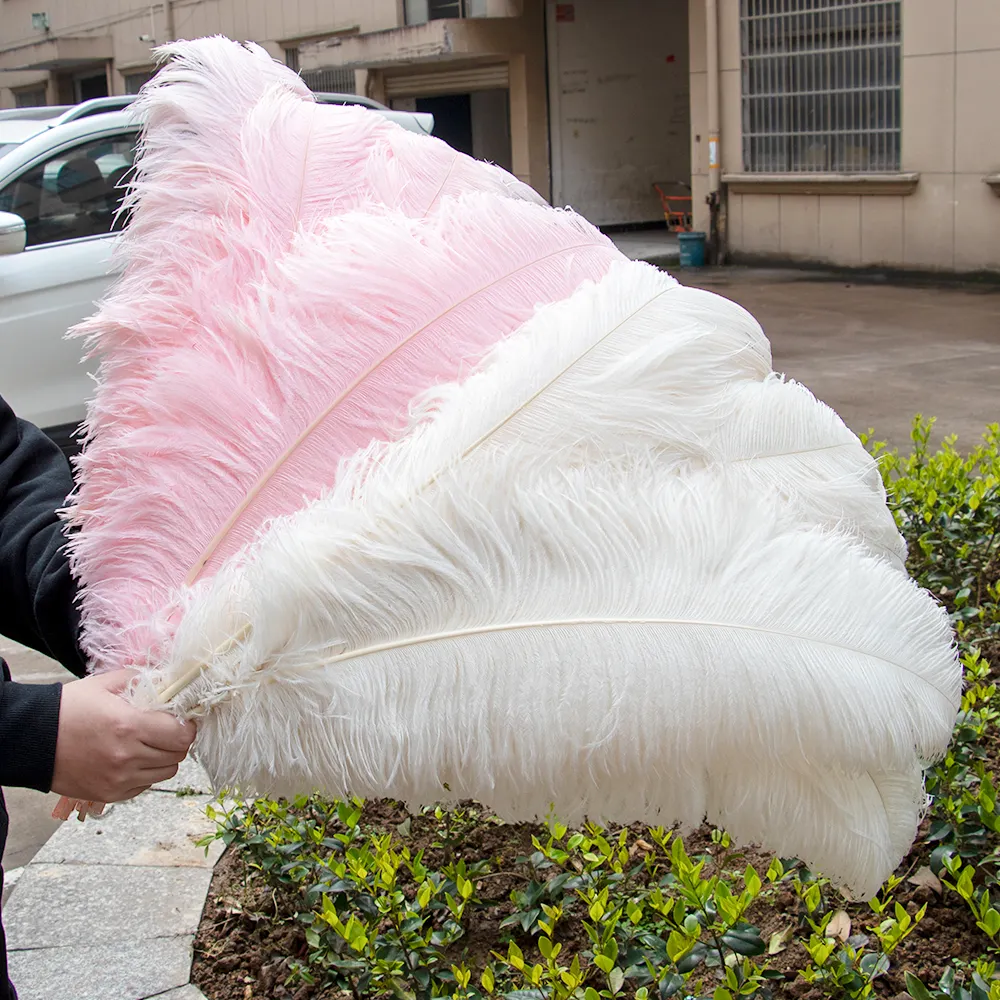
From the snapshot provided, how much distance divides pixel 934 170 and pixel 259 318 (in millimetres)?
12429

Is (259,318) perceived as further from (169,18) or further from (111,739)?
(169,18)

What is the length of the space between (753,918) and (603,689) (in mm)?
1535

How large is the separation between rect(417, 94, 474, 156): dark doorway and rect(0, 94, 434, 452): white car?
15.2 metres

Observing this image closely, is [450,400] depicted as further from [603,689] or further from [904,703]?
[904,703]

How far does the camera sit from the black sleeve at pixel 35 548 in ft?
4.89

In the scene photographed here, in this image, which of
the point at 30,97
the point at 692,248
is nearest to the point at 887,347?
the point at 692,248

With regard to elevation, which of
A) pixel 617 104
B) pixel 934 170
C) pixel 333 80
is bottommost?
pixel 934 170

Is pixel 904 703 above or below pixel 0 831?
above

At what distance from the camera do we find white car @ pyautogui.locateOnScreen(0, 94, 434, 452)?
241 inches

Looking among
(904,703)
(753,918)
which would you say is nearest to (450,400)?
(904,703)

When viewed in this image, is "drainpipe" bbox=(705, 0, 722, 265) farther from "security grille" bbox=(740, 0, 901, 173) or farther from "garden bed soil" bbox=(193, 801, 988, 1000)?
"garden bed soil" bbox=(193, 801, 988, 1000)

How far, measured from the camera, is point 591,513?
4.18 feet

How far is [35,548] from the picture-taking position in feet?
5.11

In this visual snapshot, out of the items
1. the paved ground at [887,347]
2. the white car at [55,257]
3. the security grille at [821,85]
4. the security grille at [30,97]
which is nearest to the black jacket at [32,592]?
the white car at [55,257]
